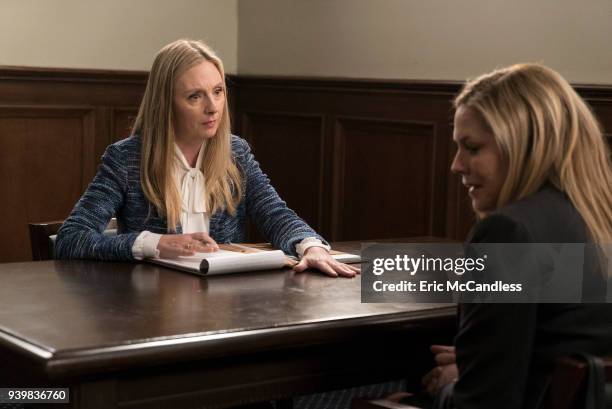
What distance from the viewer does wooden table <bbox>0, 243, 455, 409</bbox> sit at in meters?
2.11

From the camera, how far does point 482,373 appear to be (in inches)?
77.0

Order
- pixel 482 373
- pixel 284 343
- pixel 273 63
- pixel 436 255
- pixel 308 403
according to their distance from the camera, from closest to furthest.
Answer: pixel 482 373, pixel 284 343, pixel 436 255, pixel 308 403, pixel 273 63

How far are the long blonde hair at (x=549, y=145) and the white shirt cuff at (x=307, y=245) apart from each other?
127 centimetres

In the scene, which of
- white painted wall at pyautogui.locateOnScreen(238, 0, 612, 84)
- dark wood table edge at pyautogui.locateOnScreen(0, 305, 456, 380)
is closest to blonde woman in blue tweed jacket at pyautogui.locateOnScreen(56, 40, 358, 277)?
dark wood table edge at pyautogui.locateOnScreen(0, 305, 456, 380)

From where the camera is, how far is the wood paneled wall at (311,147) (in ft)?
18.3

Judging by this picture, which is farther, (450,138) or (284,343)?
(450,138)

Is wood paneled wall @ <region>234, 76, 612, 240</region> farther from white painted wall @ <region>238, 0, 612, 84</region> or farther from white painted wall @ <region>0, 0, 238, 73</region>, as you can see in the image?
white painted wall @ <region>0, 0, 238, 73</region>

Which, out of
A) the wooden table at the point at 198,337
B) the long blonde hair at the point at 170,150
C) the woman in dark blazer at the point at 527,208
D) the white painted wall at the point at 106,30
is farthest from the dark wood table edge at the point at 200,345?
the white painted wall at the point at 106,30

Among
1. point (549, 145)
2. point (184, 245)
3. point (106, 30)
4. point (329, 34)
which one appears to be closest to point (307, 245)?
point (184, 245)

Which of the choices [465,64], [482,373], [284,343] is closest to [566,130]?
[482,373]

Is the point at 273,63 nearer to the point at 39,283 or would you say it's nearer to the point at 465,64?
the point at 465,64

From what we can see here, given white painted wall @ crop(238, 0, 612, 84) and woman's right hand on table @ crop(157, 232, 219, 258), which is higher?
white painted wall @ crop(238, 0, 612, 84)

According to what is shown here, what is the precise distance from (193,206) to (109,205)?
11.0 inches

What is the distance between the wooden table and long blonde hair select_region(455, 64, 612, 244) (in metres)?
0.58
